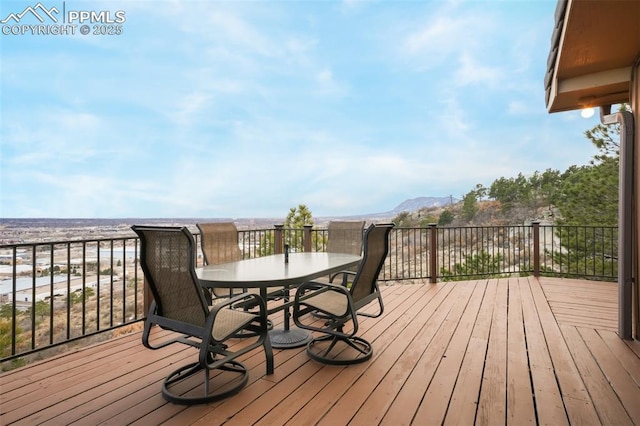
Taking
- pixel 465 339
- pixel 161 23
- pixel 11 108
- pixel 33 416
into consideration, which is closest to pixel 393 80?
pixel 161 23

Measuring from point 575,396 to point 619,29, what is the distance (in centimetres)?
280

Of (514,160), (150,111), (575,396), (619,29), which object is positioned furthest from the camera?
(514,160)

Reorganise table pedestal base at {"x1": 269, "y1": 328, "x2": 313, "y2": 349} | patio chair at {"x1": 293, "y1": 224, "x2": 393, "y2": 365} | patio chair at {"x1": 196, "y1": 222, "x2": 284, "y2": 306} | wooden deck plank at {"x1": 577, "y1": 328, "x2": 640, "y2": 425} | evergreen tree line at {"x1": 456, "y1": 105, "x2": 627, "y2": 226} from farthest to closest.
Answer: evergreen tree line at {"x1": 456, "y1": 105, "x2": 627, "y2": 226}
patio chair at {"x1": 196, "y1": 222, "x2": 284, "y2": 306}
table pedestal base at {"x1": 269, "y1": 328, "x2": 313, "y2": 349}
patio chair at {"x1": 293, "y1": 224, "x2": 393, "y2": 365}
wooden deck plank at {"x1": 577, "y1": 328, "x2": 640, "y2": 425}

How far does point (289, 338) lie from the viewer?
3.10 metres

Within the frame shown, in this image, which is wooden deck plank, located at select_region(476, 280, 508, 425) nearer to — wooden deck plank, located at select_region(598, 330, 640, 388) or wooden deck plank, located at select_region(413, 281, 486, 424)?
wooden deck plank, located at select_region(413, 281, 486, 424)

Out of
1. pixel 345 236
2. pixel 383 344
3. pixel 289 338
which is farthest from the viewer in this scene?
pixel 345 236

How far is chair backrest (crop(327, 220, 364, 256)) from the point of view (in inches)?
165

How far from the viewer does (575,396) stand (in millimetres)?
2084

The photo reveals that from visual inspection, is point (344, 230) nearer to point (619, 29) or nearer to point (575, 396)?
point (575, 396)

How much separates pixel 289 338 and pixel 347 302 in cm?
91

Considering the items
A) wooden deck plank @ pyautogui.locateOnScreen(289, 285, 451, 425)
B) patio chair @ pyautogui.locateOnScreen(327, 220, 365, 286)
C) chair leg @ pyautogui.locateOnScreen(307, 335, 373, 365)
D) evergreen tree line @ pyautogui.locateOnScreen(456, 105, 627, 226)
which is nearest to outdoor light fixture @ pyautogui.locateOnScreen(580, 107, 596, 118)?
wooden deck plank @ pyautogui.locateOnScreen(289, 285, 451, 425)

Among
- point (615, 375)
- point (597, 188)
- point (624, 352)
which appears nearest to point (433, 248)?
point (624, 352)

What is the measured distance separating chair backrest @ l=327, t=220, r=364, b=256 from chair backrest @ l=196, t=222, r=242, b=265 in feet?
4.20

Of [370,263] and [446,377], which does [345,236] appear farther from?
[446,377]
